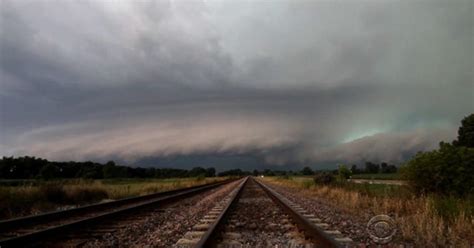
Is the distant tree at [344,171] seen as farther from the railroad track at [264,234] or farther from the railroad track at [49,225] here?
the railroad track at [264,234]

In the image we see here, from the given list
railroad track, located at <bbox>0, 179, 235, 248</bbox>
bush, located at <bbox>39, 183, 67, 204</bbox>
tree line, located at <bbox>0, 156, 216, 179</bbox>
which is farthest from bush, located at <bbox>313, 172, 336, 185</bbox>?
tree line, located at <bbox>0, 156, 216, 179</bbox>

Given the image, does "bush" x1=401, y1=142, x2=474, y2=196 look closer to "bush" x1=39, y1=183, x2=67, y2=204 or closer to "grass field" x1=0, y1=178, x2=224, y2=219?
"grass field" x1=0, y1=178, x2=224, y2=219

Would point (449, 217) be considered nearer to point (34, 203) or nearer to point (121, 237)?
point (121, 237)

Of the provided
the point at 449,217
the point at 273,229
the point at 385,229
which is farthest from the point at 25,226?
the point at 449,217

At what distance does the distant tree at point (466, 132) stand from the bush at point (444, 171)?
58736 millimetres

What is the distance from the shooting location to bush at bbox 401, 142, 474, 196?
13.7m

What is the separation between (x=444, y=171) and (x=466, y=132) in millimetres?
62629

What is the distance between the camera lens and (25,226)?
10.0 m

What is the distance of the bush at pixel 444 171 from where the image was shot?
13.7 metres

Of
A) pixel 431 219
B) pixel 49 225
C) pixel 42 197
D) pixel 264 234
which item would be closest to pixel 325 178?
pixel 42 197

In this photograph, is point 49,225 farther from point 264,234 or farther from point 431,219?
point 431,219

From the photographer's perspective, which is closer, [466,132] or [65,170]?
[466,132]

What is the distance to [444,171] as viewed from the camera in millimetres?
14320

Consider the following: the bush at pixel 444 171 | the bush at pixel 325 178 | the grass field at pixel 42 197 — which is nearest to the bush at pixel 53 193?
the grass field at pixel 42 197
